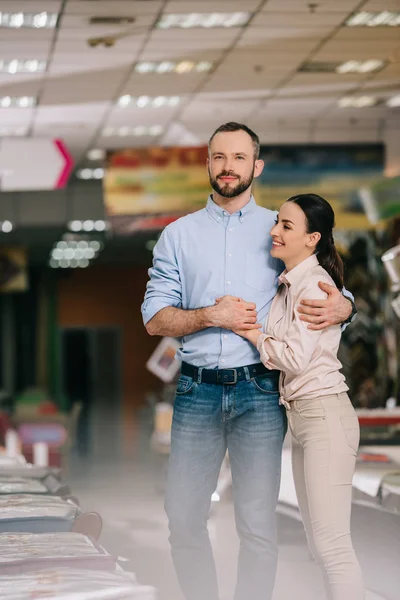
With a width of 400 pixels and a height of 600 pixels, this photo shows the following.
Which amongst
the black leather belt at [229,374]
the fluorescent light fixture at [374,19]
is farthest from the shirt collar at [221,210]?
the fluorescent light fixture at [374,19]

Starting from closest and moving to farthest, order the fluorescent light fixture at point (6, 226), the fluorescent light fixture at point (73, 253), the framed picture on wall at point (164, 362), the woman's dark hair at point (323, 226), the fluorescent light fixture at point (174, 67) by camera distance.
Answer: the woman's dark hair at point (323, 226) < the fluorescent light fixture at point (174, 67) < the framed picture on wall at point (164, 362) < the fluorescent light fixture at point (6, 226) < the fluorescent light fixture at point (73, 253)

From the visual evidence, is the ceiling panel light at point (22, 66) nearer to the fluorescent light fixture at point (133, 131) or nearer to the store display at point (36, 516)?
the fluorescent light fixture at point (133, 131)

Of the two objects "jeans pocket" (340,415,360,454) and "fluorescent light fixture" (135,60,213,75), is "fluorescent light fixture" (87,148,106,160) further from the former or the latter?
"jeans pocket" (340,415,360,454)

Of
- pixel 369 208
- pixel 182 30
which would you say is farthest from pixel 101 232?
pixel 182 30

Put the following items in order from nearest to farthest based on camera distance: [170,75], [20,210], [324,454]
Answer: [324,454]
[170,75]
[20,210]

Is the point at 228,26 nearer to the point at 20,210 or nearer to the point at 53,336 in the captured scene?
the point at 20,210

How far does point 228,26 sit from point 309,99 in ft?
7.99

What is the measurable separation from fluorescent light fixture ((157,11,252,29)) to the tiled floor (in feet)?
11.0

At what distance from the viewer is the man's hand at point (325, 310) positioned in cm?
317

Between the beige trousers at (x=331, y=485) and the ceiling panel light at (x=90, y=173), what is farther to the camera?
the ceiling panel light at (x=90, y=173)

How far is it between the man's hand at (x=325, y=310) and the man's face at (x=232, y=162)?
41 cm

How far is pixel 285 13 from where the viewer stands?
7.14 m

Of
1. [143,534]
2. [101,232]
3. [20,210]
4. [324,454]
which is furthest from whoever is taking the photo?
[101,232]

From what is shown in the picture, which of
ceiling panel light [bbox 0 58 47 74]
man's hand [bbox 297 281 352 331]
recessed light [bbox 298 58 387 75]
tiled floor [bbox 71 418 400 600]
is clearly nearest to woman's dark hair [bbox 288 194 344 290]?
man's hand [bbox 297 281 352 331]
